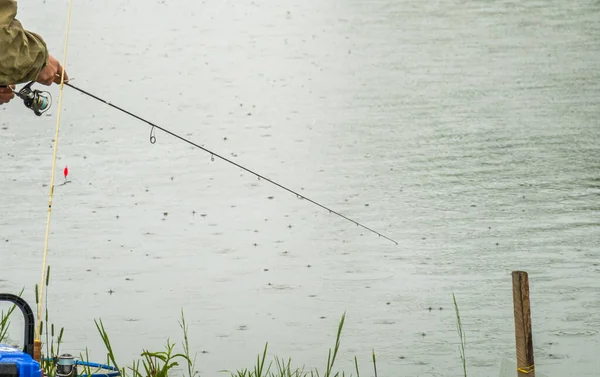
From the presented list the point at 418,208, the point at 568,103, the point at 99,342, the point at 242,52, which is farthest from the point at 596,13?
the point at 99,342

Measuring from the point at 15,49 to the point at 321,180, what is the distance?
181 centimetres

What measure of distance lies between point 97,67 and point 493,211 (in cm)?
181

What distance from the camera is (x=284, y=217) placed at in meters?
3.53

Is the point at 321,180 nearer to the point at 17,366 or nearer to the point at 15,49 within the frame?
the point at 15,49

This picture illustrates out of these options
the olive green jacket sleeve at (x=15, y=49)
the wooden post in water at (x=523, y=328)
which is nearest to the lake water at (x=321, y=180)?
the wooden post in water at (x=523, y=328)

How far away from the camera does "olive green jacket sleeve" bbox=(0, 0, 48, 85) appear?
1889 mm

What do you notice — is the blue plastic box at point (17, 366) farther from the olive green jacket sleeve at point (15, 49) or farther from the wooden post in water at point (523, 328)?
the wooden post in water at point (523, 328)

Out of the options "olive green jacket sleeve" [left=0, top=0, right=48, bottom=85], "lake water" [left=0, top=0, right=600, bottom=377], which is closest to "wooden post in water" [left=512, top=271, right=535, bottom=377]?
"lake water" [left=0, top=0, right=600, bottom=377]

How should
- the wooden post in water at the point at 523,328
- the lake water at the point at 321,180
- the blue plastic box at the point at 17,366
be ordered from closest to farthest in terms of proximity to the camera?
1. the blue plastic box at the point at 17,366
2. the wooden post in water at the point at 523,328
3. the lake water at the point at 321,180

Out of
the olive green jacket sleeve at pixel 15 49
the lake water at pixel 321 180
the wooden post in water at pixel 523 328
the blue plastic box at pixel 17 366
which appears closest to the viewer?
the blue plastic box at pixel 17 366

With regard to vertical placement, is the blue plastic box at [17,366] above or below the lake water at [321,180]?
below

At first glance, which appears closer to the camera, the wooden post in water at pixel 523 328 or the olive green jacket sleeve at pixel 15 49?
the olive green jacket sleeve at pixel 15 49

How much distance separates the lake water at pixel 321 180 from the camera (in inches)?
138

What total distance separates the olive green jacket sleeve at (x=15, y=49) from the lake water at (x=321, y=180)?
61.2 inches
